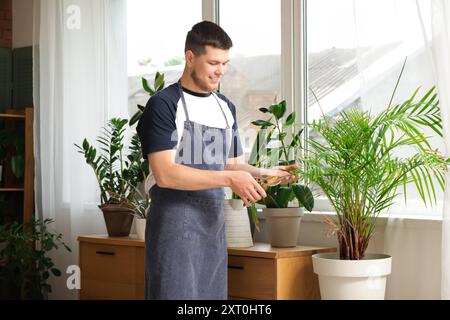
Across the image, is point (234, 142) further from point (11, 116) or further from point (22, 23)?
point (22, 23)

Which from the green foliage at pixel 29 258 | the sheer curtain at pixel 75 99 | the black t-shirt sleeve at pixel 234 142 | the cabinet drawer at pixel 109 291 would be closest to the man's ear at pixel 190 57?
the black t-shirt sleeve at pixel 234 142

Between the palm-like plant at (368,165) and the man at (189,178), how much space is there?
25cm

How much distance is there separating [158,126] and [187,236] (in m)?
0.44

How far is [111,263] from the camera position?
14.1 feet

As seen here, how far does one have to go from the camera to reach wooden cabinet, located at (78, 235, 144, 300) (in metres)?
4.16

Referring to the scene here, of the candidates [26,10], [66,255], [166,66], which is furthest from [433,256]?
[26,10]

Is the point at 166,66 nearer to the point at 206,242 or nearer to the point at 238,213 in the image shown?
the point at 238,213

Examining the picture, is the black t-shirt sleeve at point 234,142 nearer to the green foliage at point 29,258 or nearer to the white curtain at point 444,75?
the white curtain at point 444,75

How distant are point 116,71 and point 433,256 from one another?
8.55ft

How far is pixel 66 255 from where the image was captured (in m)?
5.14

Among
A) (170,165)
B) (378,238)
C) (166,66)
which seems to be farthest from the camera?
(166,66)

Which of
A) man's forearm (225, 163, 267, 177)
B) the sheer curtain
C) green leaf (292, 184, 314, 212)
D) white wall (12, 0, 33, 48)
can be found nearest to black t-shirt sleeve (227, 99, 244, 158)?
man's forearm (225, 163, 267, 177)

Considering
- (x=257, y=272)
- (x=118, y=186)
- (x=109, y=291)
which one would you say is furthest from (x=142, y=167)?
(x=257, y=272)

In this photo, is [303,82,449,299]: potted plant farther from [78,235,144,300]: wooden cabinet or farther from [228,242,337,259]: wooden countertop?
[78,235,144,300]: wooden cabinet
